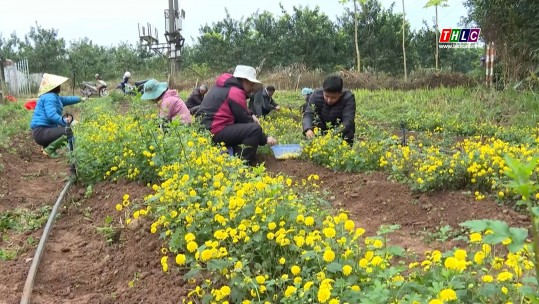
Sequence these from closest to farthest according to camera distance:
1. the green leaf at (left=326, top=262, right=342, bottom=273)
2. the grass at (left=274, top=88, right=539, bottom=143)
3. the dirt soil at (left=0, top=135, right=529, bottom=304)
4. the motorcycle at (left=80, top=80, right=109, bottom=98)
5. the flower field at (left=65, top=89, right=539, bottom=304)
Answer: the flower field at (left=65, top=89, right=539, bottom=304), the green leaf at (left=326, top=262, right=342, bottom=273), the dirt soil at (left=0, top=135, right=529, bottom=304), the grass at (left=274, top=88, right=539, bottom=143), the motorcycle at (left=80, top=80, right=109, bottom=98)

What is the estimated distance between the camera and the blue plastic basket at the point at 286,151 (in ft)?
20.6

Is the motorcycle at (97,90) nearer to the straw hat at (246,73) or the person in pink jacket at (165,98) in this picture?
the person in pink jacket at (165,98)

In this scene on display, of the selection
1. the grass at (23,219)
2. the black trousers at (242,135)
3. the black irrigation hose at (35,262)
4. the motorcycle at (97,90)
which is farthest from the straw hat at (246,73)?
the motorcycle at (97,90)

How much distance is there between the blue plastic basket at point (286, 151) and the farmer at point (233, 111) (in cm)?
50

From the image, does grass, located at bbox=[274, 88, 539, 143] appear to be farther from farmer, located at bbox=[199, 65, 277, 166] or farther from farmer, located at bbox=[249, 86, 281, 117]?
farmer, located at bbox=[199, 65, 277, 166]

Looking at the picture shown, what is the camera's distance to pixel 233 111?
5734 millimetres

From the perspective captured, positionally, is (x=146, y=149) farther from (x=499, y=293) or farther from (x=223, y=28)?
(x=223, y=28)

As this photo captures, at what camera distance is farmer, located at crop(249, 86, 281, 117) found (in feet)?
33.9

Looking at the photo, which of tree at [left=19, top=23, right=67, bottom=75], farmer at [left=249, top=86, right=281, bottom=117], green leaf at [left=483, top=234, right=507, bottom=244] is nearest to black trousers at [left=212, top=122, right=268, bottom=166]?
farmer at [left=249, top=86, right=281, bottom=117]

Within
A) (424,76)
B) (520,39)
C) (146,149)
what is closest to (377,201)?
(146,149)

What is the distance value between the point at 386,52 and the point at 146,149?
24.5m

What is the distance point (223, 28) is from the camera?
29.6 m

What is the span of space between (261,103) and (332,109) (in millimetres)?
4071

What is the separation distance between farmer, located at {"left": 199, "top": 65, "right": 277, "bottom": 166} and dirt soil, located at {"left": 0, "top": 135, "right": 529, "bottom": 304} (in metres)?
0.63
